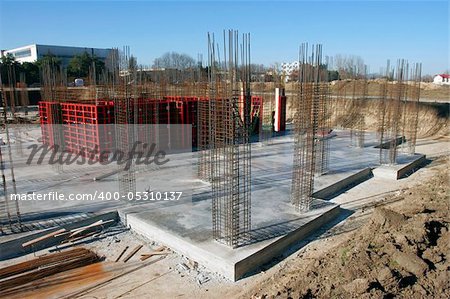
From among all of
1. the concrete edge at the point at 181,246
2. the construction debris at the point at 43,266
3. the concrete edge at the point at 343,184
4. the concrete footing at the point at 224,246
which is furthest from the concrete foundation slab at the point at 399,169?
the construction debris at the point at 43,266

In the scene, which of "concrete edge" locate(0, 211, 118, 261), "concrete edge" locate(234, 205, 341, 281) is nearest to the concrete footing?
"concrete edge" locate(234, 205, 341, 281)

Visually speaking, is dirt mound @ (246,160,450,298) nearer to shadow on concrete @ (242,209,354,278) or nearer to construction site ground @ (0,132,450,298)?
construction site ground @ (0,132,450,298)

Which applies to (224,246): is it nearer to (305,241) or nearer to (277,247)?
(277,247)

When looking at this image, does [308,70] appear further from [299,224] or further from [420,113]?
[420,113]

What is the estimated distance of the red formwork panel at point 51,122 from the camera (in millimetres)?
12078

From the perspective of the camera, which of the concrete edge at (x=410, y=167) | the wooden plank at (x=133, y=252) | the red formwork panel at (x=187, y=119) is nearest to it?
the wooden plank at (x=133, y=252)

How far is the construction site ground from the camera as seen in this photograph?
445 cm

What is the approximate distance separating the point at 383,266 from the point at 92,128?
351 inches

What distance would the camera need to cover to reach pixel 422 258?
4941 millimetres

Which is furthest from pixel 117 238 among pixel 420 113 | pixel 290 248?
pixel 420 113

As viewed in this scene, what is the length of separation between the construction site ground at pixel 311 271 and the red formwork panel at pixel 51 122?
273 inches

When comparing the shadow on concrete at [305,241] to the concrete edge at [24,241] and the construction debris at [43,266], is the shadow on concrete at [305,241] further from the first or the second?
the concrete edge at [24,241]

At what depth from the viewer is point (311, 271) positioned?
4887 millimetres

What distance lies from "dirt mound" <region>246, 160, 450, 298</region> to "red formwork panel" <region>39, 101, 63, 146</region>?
9819mm
